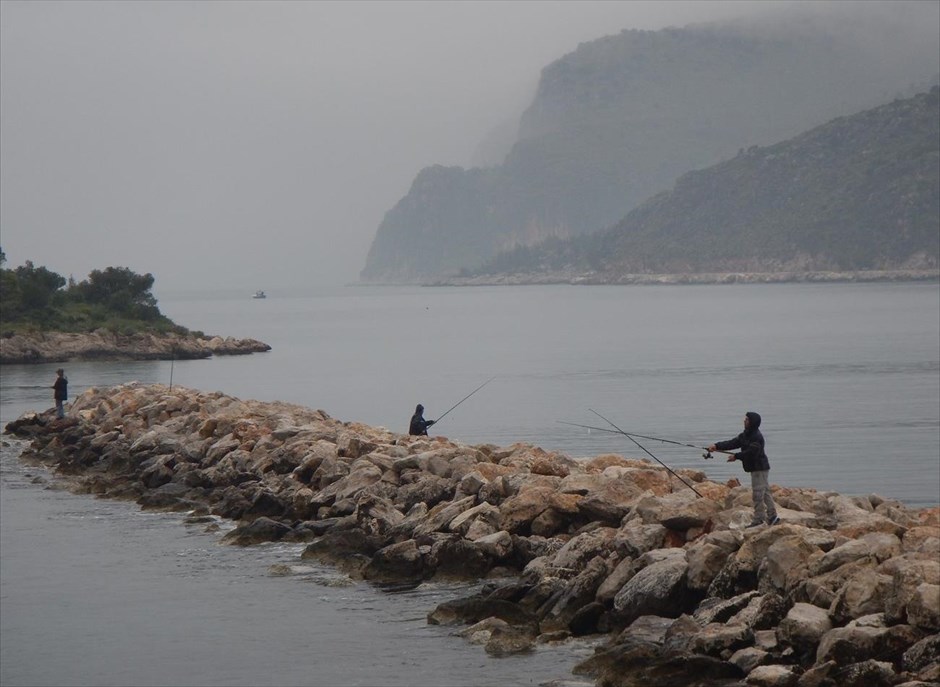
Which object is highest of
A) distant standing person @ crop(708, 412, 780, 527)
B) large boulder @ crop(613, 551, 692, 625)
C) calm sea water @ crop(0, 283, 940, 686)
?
distant standing person @ crop(708, 412, 780, 527)

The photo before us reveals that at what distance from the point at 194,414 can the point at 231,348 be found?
5091 centimetres

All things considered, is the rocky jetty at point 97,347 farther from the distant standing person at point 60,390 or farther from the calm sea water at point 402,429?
the distant standing person at point 60,390

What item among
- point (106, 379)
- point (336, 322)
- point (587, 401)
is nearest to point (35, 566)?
point (587, 401)

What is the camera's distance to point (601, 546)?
13.9 meters

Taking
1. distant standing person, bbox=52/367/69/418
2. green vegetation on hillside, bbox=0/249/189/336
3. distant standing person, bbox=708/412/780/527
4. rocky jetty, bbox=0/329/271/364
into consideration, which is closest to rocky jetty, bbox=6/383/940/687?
distant standing person, bbox=708/412/780/527

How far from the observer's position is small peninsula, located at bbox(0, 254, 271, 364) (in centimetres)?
6950

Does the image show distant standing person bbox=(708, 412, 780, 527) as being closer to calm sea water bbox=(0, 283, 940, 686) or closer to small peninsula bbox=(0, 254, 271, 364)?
calm sea water bbox=(0, 283, 940, 686)

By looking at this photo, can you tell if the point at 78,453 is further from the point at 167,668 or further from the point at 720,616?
the point at 720,616

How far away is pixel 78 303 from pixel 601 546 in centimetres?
7041

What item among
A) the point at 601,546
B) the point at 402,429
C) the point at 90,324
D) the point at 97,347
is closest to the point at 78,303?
the point at 90,324

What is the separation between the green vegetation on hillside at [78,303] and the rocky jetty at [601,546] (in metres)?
50.8

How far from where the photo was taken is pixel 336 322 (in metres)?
133

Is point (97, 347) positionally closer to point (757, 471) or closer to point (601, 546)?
point (601, 546)

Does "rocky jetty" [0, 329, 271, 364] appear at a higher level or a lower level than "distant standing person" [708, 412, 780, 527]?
lower
